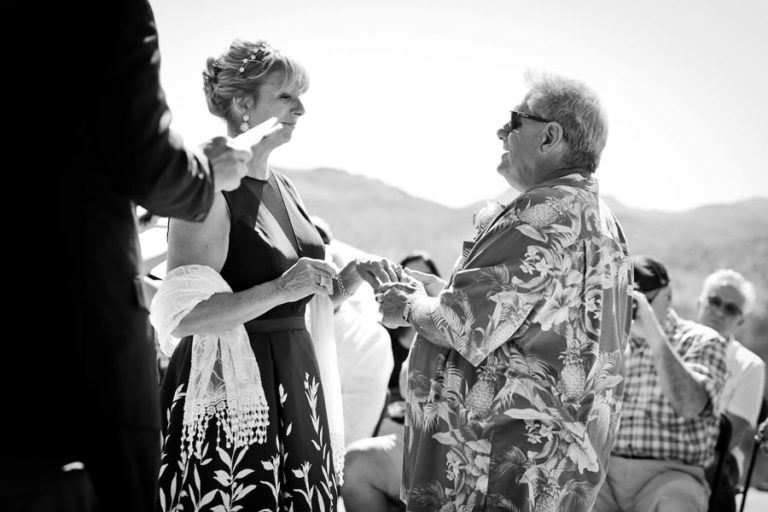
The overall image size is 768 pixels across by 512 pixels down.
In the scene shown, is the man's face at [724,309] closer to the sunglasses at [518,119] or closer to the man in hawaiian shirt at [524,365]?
the man in hawaiian shirt at [524,365]

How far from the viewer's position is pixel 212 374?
8.27ft

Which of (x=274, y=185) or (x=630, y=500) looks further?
(x=630, y=500)

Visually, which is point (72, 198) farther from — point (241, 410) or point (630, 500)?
point (630, 500)

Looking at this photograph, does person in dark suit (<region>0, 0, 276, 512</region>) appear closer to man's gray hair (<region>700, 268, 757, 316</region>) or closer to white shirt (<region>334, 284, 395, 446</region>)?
white shirt (<region>334, 284, 395, 446</region>)

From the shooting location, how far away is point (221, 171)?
1849 millimetres

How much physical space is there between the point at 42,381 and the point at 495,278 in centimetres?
135

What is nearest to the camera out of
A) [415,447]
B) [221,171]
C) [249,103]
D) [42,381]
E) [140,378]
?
[42,381]

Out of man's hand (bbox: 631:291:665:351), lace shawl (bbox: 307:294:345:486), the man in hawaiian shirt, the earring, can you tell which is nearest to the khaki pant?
man's hand (bbox: 631:291:665:351)

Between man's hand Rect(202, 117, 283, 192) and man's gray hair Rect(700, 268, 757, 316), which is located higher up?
man's hand Rect(202, 117, 283, 192)

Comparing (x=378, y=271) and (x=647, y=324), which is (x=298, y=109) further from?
(x=647, y=324)

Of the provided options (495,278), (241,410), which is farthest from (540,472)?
(241,410)

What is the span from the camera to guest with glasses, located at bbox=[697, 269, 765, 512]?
16.8 feet

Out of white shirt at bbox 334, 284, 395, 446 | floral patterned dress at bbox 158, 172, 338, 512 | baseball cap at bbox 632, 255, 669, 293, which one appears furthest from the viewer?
baseball cap at bbox 632, 255, 669, 293

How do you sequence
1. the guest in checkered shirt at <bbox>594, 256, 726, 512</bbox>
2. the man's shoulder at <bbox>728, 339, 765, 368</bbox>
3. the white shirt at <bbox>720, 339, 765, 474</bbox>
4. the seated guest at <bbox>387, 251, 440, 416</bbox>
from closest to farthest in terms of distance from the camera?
the guest in checkered shirt at <bbox>594, 256, 726, 512</bbox> → the seated guest at <bbox>387, 251, 440, 416</bbox> → the white shirt at <bbox>720, 339, 765, 474</bbox> → the man's shoulder at <bbox>728, 339, 765, 368</bbox>
